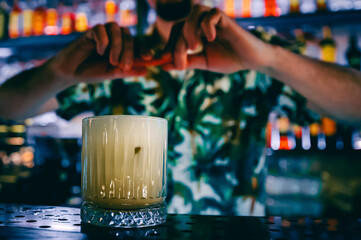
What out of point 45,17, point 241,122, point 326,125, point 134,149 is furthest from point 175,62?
point 45,17

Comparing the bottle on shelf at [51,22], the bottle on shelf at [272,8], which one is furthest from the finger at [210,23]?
the bottle on shelf at [51,22]

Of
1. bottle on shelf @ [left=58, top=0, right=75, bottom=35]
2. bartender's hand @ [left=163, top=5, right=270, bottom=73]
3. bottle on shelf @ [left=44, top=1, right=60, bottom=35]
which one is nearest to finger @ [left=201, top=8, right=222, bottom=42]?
bartender's hand @ [left=163, top=5, right=270, bottom=73]

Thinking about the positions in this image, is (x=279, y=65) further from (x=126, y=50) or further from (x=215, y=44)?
(x=126, y=50)

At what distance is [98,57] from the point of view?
44.1 inches

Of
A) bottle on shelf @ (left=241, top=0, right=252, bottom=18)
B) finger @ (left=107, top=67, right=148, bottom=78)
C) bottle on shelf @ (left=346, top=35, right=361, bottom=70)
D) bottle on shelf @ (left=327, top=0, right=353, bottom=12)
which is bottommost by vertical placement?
finger @ (left=107, top=67, right=148, bottom=78)

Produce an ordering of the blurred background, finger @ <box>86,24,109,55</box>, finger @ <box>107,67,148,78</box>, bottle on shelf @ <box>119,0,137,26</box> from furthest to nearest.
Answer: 1. bottle on shelf @ <box>119,0,137,26</box>
2. the blurred background
3. finger @ <box>107,67,148,78</box>
4. finger @ <box>86,24,109,55</box>

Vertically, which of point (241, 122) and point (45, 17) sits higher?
point (45, 17)

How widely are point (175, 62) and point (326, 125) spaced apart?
131cm

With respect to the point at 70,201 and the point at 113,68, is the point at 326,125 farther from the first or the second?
the point at 70,201

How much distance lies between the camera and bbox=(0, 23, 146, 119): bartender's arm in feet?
3.24

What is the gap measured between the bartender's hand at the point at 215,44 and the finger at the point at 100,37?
0.67 feet

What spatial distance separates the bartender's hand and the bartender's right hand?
0.15 m

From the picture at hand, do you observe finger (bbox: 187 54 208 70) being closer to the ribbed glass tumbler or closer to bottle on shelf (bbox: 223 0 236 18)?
the ribbed glass tumbler

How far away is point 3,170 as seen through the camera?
83.2 inches
